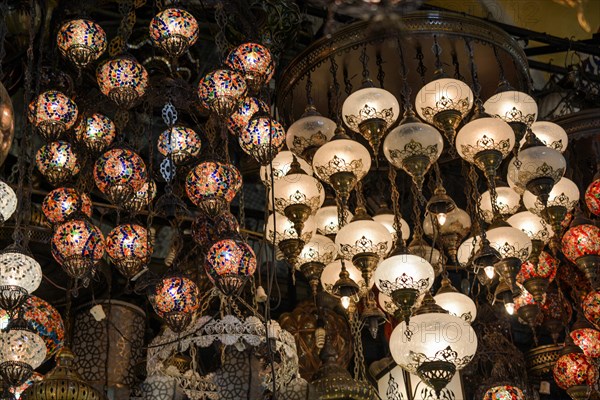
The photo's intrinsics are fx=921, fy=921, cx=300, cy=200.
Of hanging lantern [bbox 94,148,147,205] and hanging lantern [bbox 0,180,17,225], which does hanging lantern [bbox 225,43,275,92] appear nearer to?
hanging lantern [bbox 94,148,147,205]

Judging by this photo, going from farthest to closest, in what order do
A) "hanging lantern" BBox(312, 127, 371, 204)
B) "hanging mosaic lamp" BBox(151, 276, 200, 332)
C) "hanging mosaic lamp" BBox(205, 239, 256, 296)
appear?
"hanging lantern" BBox(312, 127, 371, 204)
"hanging mosaic lamp" BBox(151, 276, 200, 332)
"hanging mosaic lamp" BBox(205, 239, 256, 296)

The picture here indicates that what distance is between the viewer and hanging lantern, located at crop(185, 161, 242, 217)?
387 centimetres

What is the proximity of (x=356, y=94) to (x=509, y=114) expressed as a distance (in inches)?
28.5

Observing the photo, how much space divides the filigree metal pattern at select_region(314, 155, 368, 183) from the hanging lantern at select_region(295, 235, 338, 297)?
1.29 ft

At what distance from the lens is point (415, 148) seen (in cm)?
397

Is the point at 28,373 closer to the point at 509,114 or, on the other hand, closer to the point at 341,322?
the point at 341,322

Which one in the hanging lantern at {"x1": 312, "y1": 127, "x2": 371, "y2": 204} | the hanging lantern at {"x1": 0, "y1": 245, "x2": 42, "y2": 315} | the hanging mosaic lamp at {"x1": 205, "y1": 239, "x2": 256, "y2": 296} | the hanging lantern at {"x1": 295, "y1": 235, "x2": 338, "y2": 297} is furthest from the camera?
the hanging lantern at {"x1": 295, "y1": 235, "x2": 338, "y2": 297}

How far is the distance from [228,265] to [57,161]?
995 millimetres

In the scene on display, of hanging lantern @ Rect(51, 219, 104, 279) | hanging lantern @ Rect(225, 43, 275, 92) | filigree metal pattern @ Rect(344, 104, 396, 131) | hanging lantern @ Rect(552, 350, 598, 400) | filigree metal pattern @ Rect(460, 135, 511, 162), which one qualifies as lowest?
hanging lantern @ Rect(552, 350, 598, 400)

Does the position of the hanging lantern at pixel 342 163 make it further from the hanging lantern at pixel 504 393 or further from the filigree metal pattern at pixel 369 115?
the hanging lantern at pixel 504 393

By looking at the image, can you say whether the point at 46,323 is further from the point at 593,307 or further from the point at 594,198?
the point at 594,198

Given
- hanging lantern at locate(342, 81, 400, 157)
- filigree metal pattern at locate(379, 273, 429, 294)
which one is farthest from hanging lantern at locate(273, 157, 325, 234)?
filigree metal pattern at locate(379, 273, 429, 294)

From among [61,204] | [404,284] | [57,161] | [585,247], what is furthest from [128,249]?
[585,247]

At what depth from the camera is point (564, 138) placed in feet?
14.9
